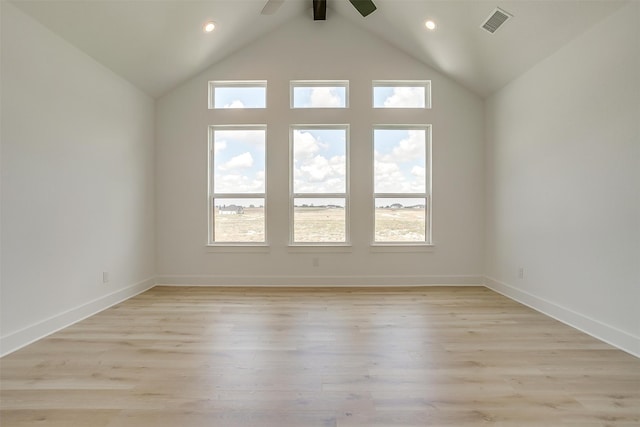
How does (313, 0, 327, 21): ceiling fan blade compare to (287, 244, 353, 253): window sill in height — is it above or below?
above

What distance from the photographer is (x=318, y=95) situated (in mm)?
4629

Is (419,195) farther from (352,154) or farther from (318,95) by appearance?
(318,95)

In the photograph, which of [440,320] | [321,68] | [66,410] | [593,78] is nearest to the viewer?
[66,410]

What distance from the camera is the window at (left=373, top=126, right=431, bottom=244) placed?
464 cm

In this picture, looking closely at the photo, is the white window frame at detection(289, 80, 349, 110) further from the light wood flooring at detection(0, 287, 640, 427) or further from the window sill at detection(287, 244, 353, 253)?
the light wood flooring at detection(0, 287, 640, 427)

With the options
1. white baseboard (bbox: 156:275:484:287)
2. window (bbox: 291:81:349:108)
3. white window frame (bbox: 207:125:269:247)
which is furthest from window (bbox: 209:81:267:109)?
white baseboard (bbox: 156:275:484:287)

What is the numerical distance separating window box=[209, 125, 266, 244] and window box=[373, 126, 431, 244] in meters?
1.77

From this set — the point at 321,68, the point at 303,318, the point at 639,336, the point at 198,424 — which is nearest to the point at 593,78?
the point at 639,336

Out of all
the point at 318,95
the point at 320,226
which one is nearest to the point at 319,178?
the point at 320,226

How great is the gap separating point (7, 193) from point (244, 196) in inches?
102

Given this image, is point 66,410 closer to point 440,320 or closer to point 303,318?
point 303,318

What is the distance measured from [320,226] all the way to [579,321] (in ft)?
10.2

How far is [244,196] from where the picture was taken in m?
4.64

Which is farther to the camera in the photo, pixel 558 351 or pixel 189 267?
pixel 189 267
